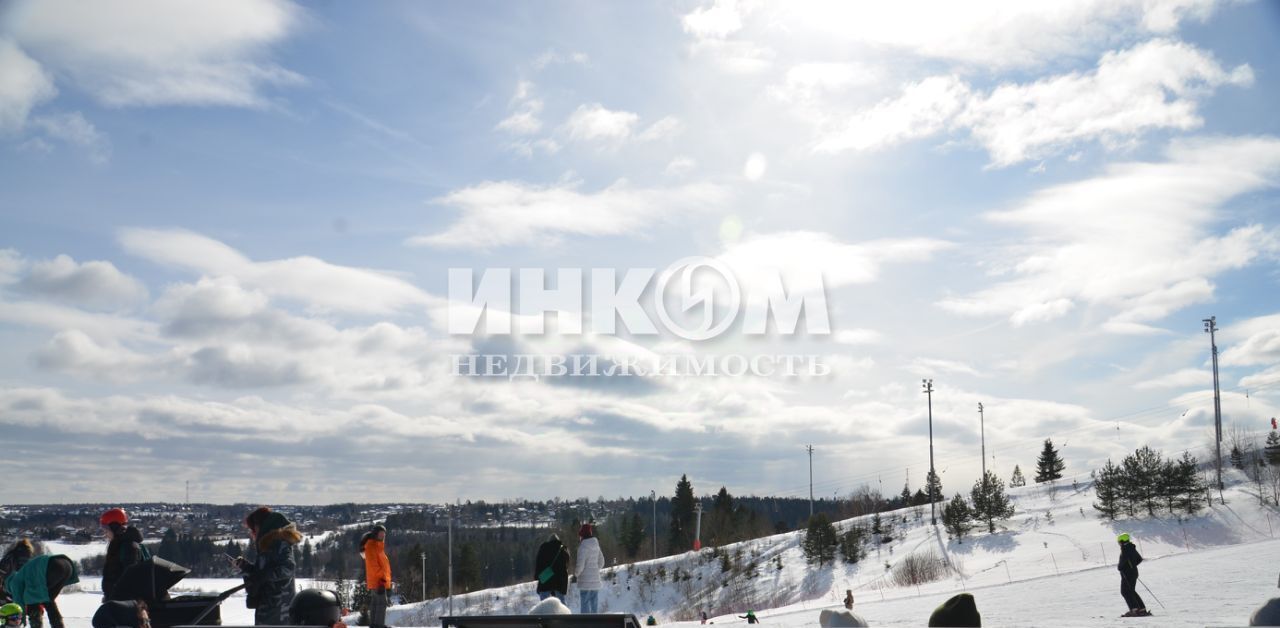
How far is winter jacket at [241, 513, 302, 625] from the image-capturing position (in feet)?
27.6

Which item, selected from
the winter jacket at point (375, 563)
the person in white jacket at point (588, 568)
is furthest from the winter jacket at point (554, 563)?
the winter jacket at point (375, 563)

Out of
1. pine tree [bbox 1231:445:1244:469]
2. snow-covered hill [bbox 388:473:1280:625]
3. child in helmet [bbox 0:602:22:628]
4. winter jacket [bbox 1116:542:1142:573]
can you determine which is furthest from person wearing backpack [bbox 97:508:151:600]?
pine tree [bbox 1231:445:1244:469]

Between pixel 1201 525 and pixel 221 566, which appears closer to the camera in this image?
pixel 1201 525

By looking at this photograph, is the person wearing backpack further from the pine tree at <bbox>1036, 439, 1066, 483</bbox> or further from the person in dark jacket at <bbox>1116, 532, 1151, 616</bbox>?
the pine tree at <bbox>1036, 439, 1066, 483</bbox>

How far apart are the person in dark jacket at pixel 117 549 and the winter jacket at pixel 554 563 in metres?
5.87

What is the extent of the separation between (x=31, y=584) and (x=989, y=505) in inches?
2369

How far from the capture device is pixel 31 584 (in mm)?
10727

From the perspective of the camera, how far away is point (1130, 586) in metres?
18.6

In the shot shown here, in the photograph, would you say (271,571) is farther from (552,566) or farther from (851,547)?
(851,547)

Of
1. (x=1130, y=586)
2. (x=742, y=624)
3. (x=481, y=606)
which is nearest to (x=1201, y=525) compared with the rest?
(x=1130, y=586)

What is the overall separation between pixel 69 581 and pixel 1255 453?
3122 inches

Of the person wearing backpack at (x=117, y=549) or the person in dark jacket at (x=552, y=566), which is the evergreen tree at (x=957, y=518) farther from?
the person wearing backpack at (x=117, y=549)

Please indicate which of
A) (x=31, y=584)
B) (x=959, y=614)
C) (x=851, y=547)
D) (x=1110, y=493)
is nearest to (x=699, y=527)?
(x=851, y=547)

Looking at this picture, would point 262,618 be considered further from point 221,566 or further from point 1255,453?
point 221,566
